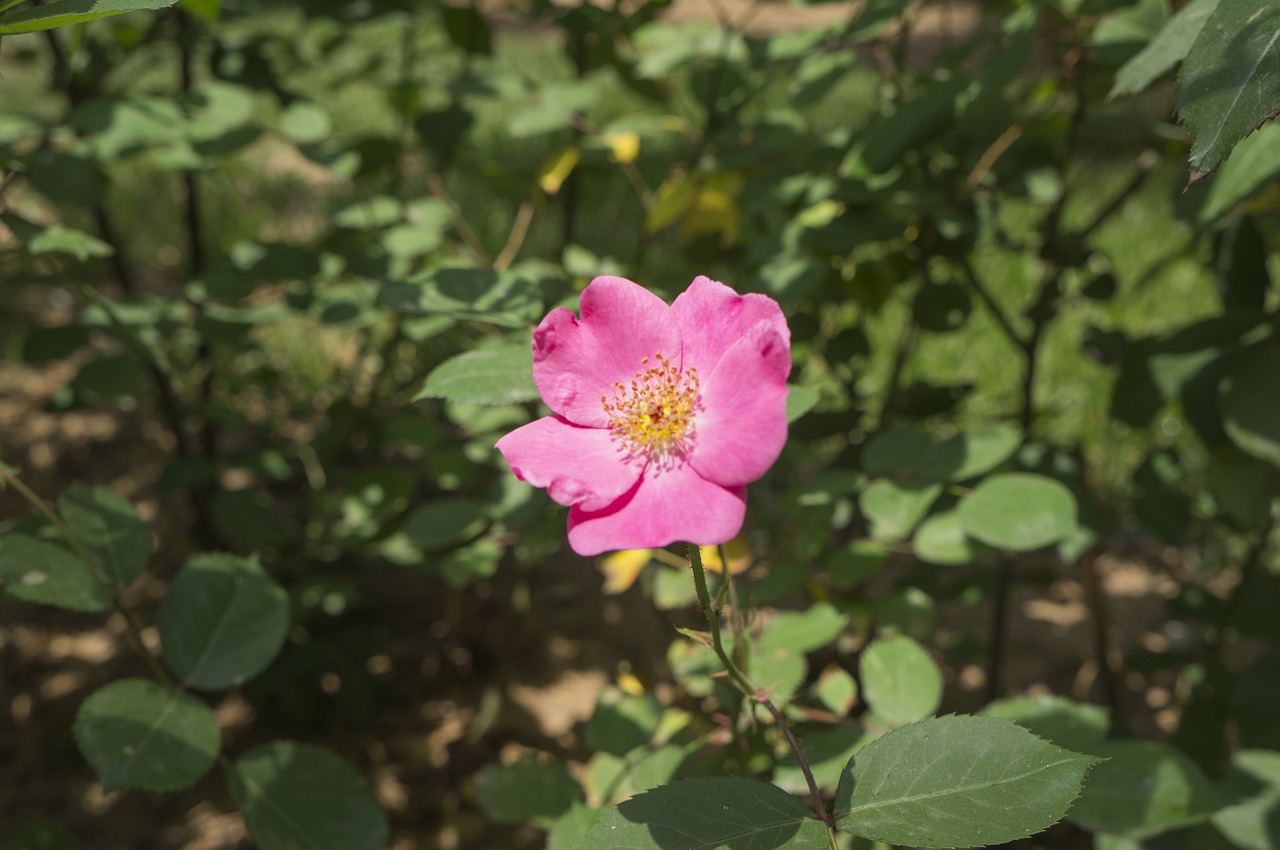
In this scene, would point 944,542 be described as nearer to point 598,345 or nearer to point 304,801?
point 598,345

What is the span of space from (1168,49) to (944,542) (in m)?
0.59

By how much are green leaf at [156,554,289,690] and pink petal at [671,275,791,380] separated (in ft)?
1.74

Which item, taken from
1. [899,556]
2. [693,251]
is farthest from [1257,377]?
[899,556]

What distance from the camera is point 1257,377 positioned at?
114cm

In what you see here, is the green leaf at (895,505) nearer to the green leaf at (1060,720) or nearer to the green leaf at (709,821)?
the green leaf at (1060,720)

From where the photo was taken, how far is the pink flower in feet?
2.20

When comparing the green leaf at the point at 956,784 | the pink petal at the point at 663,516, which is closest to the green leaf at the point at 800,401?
the pink petal at the point at 663,516

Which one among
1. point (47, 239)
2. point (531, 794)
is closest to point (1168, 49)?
point (531, 794)

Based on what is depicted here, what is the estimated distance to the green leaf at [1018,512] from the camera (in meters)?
1.08

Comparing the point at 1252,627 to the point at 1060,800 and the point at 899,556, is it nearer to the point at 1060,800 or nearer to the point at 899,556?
the point at 899,556

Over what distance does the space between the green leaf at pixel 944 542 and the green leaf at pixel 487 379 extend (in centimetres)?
59

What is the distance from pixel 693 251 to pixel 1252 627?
0.98m

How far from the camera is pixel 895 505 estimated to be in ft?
3.71

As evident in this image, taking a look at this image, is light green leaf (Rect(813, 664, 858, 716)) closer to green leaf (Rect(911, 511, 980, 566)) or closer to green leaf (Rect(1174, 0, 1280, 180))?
green leaf (Rect(911, 511, 980, 566))
